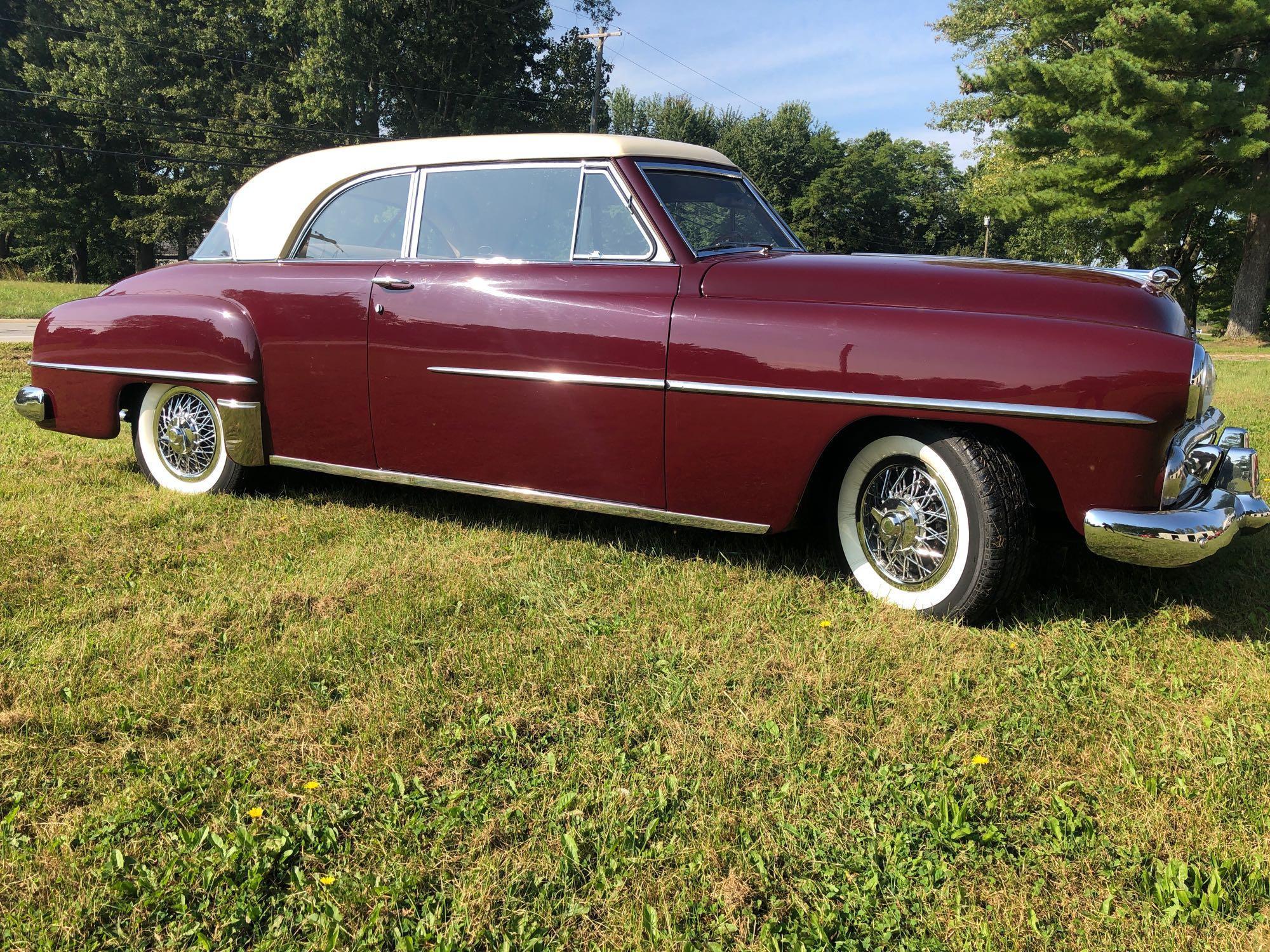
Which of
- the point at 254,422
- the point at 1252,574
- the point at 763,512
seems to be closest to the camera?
the point at 763,512

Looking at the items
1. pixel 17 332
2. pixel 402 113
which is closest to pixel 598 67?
pixel 402 113

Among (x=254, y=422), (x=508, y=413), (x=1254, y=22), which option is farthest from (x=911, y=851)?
(x=1254, y=22)

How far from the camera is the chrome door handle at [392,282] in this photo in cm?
403

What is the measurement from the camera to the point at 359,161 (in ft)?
14.7

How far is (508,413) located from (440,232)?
978 millimetres

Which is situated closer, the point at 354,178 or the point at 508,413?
the point at 508,413

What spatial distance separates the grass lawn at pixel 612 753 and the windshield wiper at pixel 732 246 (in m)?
1.27

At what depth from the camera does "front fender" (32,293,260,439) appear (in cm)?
445

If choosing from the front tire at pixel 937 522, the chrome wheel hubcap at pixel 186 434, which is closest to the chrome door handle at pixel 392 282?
the chrome wheel hubcap at pixel 186 434

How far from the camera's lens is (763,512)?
11.3ft

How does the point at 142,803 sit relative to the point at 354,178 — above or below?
below

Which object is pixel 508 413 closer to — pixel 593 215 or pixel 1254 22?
pixel 593 215

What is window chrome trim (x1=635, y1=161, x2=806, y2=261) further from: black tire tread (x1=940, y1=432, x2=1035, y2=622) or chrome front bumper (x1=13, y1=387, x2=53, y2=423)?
chrome front bumper (x1=13, y1=387, x2=53, y2=423)

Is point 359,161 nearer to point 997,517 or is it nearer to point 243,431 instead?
point 243,431
